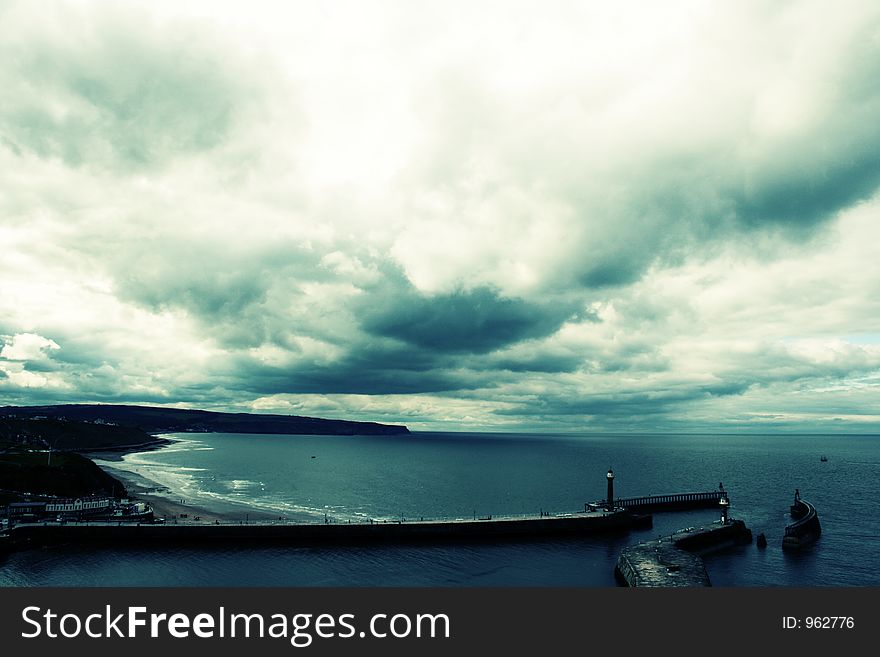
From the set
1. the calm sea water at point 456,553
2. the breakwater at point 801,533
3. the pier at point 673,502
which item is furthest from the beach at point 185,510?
the breakwater at point 801,533

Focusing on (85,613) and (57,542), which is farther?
(57,542)

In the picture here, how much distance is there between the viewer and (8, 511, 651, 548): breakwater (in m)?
74.5

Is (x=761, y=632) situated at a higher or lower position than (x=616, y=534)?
higher

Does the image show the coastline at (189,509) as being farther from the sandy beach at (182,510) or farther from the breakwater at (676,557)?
the breakwater at (676,557)

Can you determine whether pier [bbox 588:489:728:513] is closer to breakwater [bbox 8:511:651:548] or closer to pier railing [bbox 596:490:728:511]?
pier railing [bbox 596:490:728:511]

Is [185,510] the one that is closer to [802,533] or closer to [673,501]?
[673,501]

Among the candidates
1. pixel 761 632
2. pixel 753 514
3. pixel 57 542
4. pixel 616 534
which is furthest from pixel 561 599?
pixel 753 514

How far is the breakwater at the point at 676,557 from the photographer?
2014 inches

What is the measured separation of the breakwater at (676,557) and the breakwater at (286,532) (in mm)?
17126

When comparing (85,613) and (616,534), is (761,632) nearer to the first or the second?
(85,613)

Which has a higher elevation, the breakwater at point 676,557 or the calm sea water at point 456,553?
the breakwater at point 676,557

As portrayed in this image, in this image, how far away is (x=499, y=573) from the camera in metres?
59.9

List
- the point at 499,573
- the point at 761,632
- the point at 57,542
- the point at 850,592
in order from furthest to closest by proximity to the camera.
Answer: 1. the point at 57,542
2. the point at 499,573
3. the point at 761,632
4. the point at 850,592

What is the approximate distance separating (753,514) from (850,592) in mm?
82127
